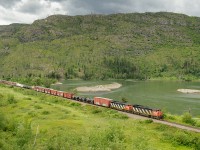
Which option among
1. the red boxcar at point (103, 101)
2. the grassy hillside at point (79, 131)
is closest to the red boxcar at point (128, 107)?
the grassy hillside at point (79, 131)

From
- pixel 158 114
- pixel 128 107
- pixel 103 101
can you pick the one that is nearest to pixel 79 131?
pixel 158 114

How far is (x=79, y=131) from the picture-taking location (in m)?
64.5

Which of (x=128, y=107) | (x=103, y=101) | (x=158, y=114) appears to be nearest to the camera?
(x=158, y=114)

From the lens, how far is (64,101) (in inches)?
4700

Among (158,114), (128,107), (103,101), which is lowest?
(158,114)

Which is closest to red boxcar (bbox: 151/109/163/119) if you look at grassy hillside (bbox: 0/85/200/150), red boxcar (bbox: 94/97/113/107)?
grassy hillside (bbox: 0/85/200/150)

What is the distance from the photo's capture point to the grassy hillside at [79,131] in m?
38.3

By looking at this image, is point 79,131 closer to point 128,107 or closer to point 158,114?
point 158,114

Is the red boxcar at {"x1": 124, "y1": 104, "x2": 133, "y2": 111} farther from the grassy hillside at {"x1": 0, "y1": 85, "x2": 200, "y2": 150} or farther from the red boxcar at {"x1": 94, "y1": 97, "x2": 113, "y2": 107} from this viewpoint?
the red boxcar at {"x1": 94, "y1": 97, "x2": 113, "y2": 107}

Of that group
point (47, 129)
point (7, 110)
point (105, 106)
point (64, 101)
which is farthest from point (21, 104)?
point (47, 129)

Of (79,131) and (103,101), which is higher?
(103,101)

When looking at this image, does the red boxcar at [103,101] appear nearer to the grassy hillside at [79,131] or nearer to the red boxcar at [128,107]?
the grassy hillside at [79,131]

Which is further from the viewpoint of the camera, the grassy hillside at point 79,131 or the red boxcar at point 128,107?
the red boxcar at point 128,107

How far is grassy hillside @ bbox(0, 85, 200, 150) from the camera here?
38344mm
